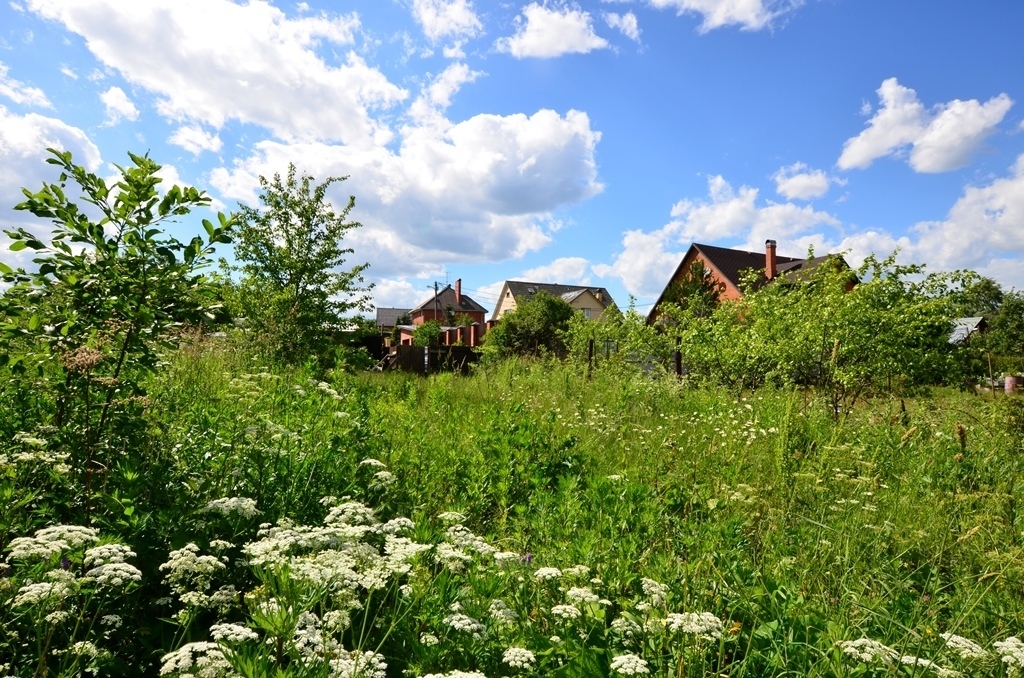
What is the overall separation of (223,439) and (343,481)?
0.80 m

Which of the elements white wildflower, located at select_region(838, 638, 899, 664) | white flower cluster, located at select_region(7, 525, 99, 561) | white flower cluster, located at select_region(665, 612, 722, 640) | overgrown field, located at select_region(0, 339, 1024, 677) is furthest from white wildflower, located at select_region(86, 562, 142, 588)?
white wildflower, located at select_region(838, 638, 899, 664)

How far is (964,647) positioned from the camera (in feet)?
6.36

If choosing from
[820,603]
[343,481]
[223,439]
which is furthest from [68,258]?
[820,603]

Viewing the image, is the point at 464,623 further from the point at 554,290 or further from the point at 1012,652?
the point at 554,290

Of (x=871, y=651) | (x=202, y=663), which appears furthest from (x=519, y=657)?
(x=871, y=651)

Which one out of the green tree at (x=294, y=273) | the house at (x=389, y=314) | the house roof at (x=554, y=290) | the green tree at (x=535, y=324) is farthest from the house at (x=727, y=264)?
the house at (x=389, y=314)

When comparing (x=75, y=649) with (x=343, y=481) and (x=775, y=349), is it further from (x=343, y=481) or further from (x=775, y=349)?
(x=775, y=349)

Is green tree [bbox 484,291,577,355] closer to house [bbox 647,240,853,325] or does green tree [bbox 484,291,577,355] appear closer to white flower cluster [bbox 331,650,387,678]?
house [bbox 647,240,853,325]

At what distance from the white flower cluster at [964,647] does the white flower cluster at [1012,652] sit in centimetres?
5

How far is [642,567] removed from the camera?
2.78 meters

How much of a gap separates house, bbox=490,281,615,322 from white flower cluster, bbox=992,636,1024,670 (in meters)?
62.3

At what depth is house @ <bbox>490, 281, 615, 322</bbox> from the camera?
67375 millimetres

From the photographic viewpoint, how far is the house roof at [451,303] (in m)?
83.0

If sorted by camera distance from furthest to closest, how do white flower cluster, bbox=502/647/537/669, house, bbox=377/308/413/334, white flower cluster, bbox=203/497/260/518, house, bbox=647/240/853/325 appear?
house, bbox=377/308/413/334 → house, bbox=647/240/853/325 → white flower cluster, bbox=203/497/260/518 → white flower cluster, bbox=502/647/537/669
